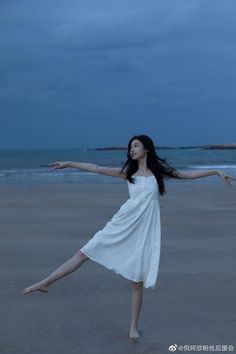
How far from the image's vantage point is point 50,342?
5.30m

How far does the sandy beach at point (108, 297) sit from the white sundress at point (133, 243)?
667 millimetres

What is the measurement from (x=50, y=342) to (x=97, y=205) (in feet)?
40.1

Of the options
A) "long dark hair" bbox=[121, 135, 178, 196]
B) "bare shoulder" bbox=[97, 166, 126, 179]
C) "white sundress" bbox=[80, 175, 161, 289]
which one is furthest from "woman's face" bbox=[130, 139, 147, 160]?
"white sundress" bbox=[80, 175, 161, 289]

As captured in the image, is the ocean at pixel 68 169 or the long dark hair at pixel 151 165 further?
the ocean at pixel 68 169

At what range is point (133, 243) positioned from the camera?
5.23m

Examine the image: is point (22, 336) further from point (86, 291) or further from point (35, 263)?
point (35, 263)

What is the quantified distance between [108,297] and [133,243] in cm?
162

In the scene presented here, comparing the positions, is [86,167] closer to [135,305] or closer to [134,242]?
[134,242]

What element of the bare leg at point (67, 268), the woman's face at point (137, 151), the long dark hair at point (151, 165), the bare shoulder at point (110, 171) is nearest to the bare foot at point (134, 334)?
the bare leg at point (67, 268)

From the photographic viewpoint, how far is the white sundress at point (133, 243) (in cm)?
522

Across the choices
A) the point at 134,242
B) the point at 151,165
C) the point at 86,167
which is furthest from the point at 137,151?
the point at 134,242

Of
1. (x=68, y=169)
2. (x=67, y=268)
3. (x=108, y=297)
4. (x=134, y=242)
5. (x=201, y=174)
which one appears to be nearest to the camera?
(x=134, y=242)

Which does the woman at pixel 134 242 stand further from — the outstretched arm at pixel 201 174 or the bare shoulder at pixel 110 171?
the outstretched arm at pixel 201 174

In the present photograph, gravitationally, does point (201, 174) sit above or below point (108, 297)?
above
